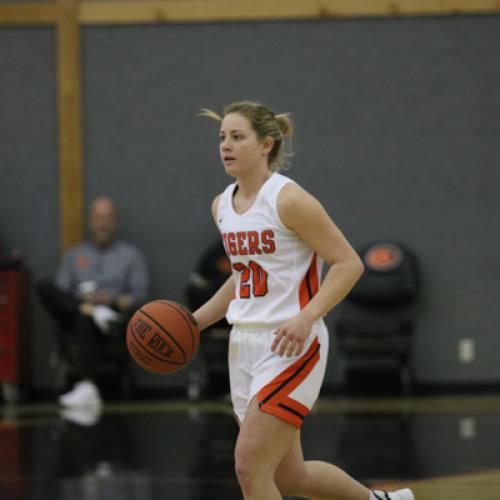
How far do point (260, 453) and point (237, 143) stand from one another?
2.98ft

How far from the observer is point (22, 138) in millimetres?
9719

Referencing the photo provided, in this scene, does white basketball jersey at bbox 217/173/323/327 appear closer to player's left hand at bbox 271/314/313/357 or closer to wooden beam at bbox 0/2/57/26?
player's left hand at bbox 271/314/313/357

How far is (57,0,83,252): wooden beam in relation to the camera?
9.62m

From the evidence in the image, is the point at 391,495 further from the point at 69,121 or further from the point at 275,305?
the point at 69,121

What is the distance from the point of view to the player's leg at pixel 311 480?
3.47 meters

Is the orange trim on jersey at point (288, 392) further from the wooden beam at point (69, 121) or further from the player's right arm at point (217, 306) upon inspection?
the wooden beam at point (69, 121)

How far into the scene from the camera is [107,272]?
9266 mm

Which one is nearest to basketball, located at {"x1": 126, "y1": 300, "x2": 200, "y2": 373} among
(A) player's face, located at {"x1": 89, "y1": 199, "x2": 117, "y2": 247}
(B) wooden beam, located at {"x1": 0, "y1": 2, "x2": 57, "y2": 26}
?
(A) player's face, located at {"x1": 89, "y1": 199, "x2": 117, "y2": 247}

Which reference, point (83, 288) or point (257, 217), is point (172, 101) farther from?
point (257, 217)

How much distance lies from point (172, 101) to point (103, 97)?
1.87 ft

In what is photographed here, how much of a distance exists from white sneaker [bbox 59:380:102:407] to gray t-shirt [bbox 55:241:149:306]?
78cm

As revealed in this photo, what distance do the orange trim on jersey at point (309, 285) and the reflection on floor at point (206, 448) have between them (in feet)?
5.10

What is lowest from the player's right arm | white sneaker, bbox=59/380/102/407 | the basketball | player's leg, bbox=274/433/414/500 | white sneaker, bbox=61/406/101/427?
white sneaker, bbox=61/406/101/427

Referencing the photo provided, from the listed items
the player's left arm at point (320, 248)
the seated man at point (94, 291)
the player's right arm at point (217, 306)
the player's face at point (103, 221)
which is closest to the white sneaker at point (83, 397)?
the seated man at point (94, 291)
